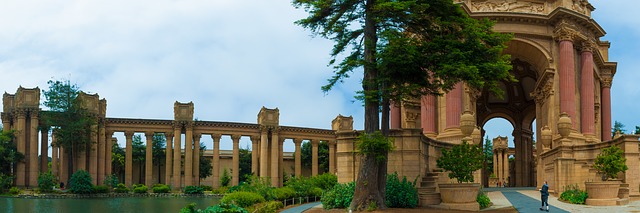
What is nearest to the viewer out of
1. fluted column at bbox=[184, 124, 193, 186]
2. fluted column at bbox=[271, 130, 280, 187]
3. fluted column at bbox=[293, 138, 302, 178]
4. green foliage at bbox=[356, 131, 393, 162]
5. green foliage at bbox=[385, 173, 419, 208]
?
green foliage at bbox=[356, 131, 393, 162]

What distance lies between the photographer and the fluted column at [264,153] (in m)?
62.5

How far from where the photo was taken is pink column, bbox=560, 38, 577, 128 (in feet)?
123

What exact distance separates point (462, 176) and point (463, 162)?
0.48 m

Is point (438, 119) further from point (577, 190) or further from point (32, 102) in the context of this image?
point (32, 102)

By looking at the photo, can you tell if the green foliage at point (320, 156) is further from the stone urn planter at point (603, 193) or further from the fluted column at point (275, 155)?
the stone urn planter at point (603, 193)

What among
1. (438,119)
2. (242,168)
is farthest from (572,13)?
(242,168)

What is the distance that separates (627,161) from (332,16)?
1414cm

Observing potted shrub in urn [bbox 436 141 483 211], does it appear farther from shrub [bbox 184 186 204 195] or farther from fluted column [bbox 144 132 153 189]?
fluted column [bbox 144 132 153 189]

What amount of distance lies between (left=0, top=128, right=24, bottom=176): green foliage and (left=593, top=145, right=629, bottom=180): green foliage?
43.4 meters

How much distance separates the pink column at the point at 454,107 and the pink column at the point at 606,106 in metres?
17.1

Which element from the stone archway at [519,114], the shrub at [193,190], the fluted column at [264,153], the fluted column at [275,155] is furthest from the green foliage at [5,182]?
the stone archway at [519,114]

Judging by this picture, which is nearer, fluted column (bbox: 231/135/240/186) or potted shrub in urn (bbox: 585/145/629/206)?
potted shrub in urn (bbox: 585/145/629/206)

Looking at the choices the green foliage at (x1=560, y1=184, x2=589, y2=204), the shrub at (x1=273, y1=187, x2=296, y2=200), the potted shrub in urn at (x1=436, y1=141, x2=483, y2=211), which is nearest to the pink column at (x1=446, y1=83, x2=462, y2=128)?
the green foliage at (x1=560, y1=184, x2=589, y2=204)

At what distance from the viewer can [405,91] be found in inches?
798
